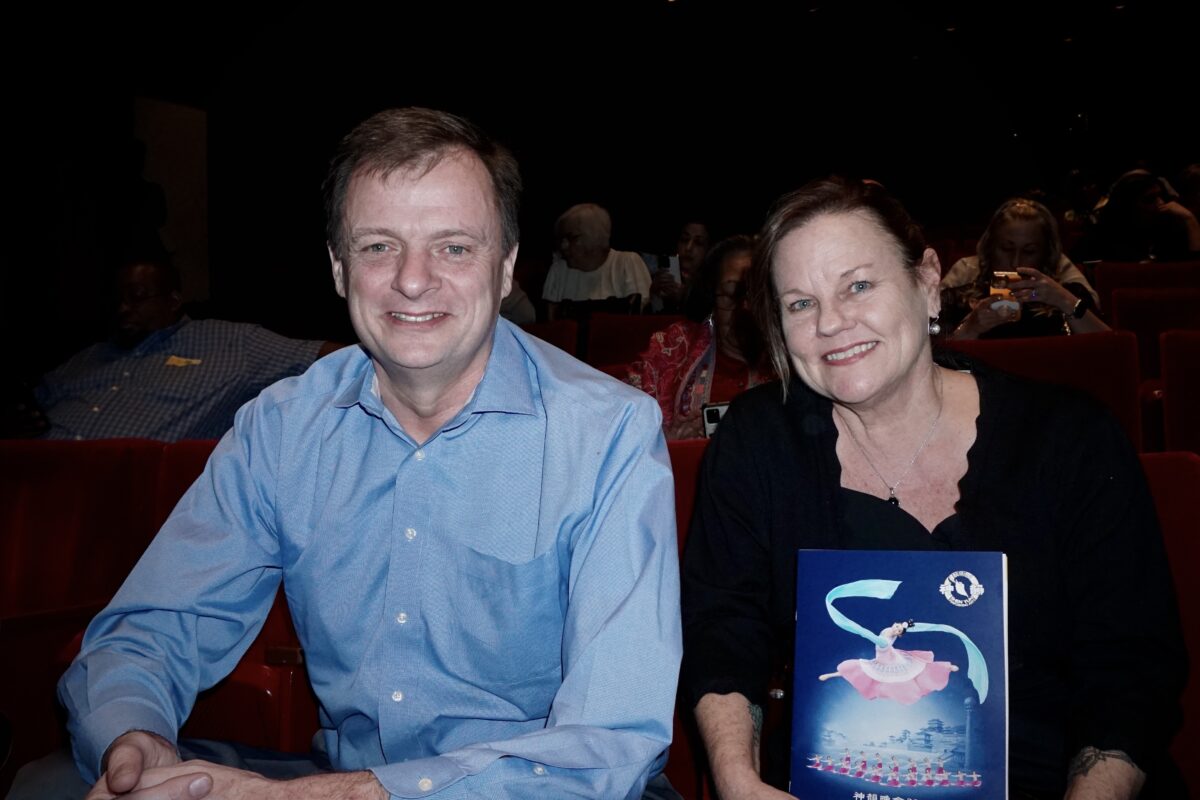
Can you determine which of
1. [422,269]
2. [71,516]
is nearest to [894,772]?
[422,269]

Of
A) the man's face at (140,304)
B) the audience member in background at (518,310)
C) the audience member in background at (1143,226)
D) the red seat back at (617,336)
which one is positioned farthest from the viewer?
the audience member in background at (1143,226)

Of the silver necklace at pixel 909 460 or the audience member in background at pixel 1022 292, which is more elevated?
the audience member in background at pixel 1022 292

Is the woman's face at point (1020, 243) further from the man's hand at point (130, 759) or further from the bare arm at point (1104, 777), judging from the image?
the man's hand at point (130, 759)

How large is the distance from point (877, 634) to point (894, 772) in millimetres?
196

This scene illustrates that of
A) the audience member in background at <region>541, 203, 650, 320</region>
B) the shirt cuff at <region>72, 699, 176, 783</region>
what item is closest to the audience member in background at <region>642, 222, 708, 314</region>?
the audience member in background at <region>541, 203, 650, 320</region>

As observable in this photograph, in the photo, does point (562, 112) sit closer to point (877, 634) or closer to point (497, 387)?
point (497, 387)

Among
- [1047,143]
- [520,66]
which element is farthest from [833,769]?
[1047,143]

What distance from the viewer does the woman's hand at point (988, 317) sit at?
364 cm

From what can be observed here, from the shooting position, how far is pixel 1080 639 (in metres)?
1.56

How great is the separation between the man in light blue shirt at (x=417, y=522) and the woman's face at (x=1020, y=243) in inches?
143

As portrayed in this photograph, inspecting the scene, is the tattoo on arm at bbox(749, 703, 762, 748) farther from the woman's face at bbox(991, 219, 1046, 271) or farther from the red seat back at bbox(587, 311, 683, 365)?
the woman's face at bbox(991, 219, 1046, 271)

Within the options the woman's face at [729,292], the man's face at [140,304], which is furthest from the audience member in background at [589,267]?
the woman's face at [729,292]

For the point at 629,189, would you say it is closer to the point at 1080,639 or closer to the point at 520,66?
the point at 520,66

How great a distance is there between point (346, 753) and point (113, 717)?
0.38 m
